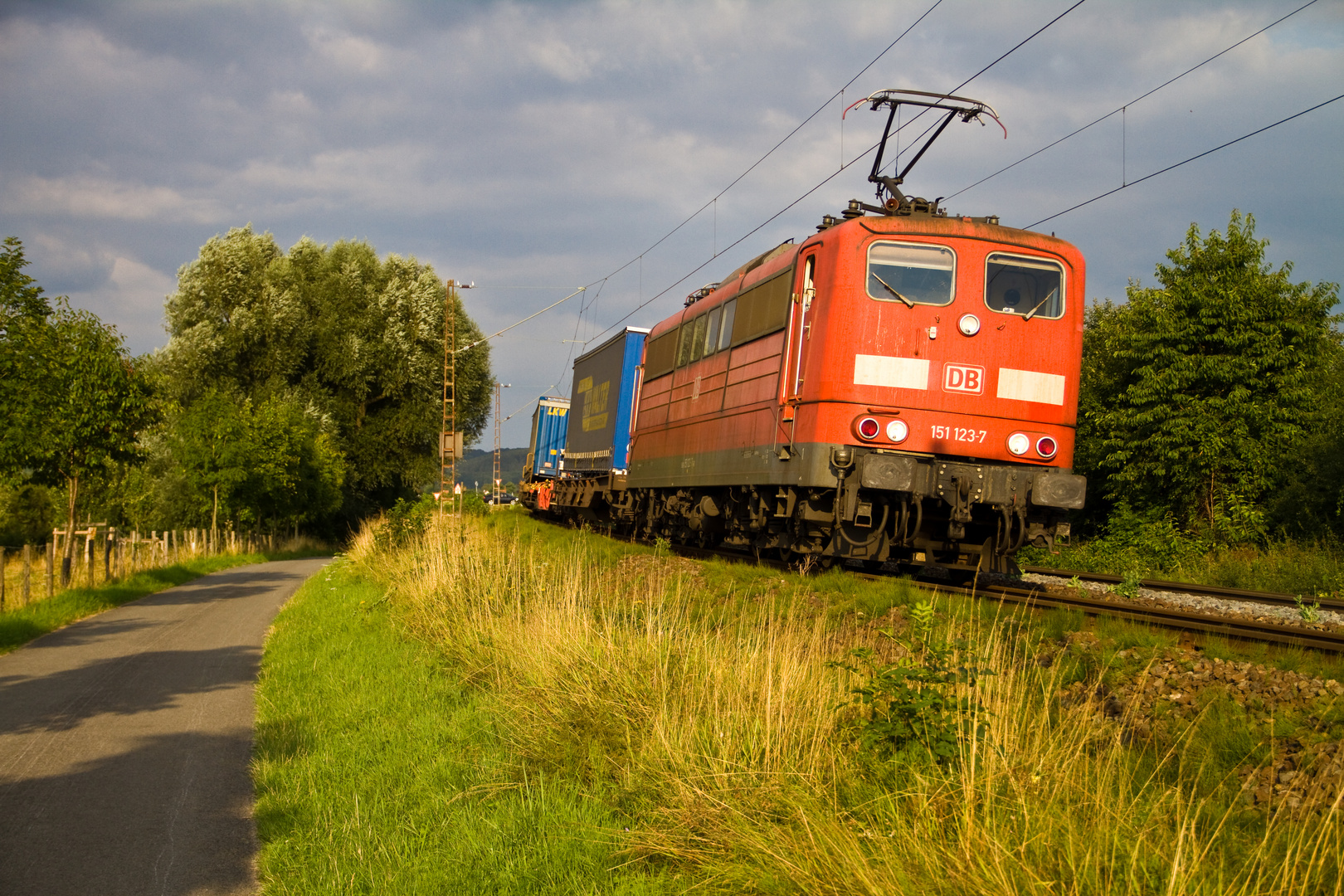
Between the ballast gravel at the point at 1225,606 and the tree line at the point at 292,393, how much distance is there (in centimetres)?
2444

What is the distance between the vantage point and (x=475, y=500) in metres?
27.4

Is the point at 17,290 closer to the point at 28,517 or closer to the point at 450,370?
the point at 450,370

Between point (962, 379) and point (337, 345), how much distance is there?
110 ft

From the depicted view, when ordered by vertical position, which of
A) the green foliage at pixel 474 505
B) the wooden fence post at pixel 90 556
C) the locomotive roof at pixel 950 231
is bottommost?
the wooden fence post at pixel 90 556

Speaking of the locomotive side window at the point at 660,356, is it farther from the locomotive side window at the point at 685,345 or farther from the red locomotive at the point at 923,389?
the red locomotive at the point at 923,389

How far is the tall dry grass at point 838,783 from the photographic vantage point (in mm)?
3164

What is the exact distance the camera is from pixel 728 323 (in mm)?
13484

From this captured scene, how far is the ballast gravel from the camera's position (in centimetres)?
884

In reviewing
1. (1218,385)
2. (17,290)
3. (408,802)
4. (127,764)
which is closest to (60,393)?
(17,290)

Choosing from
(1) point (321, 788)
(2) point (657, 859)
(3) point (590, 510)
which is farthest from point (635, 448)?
(2) point (657, 859)

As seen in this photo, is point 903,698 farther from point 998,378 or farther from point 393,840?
point 998,378

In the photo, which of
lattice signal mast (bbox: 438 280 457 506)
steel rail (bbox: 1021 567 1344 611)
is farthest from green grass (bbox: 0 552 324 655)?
lattice signal mast (bbox: 438 280 457 506)

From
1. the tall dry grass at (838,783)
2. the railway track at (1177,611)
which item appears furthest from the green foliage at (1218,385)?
the tall dry grass at (838,783)

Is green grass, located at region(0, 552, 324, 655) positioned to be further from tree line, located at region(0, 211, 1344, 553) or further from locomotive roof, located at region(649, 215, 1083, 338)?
locomotive roof, located at region(649, 215, 1083, 338)
